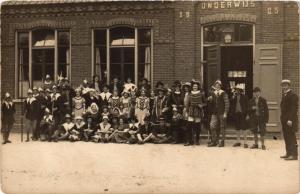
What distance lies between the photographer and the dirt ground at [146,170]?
7.75m

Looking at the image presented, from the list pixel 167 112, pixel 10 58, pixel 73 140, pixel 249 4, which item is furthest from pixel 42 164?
pixel 249 4

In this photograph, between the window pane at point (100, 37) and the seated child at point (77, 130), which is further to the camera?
the window pane at point (100, 37)

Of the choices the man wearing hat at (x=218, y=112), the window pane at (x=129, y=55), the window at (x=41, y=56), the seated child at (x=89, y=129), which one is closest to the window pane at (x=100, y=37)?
the window pane at (x=129, y=55)

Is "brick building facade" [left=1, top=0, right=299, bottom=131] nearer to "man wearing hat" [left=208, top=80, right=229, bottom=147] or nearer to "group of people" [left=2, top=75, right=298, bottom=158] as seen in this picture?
"group of people" [left=2, top=75, right=298, bottom=158]

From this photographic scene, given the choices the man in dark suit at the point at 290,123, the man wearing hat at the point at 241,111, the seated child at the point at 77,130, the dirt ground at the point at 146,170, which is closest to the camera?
the dirt ground at the point at 146,170

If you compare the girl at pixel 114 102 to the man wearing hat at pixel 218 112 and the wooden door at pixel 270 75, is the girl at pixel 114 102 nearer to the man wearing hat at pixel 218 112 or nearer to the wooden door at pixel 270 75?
the man wearing hat at pixel 218 112

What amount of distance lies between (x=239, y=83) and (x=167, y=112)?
2.53 metres

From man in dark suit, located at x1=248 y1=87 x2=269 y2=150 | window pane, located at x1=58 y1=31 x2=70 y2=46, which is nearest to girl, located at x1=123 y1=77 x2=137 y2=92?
window pane, located at x1=58 y1=31 x2=70 y2=46

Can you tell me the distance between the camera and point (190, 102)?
451 inches

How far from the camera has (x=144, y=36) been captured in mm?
13578

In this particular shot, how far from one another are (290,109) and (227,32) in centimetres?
417

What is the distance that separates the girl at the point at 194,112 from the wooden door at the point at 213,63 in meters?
1.19

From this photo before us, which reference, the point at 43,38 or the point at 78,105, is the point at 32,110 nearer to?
the point at 78,105

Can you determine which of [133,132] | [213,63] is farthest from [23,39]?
[213,63]
